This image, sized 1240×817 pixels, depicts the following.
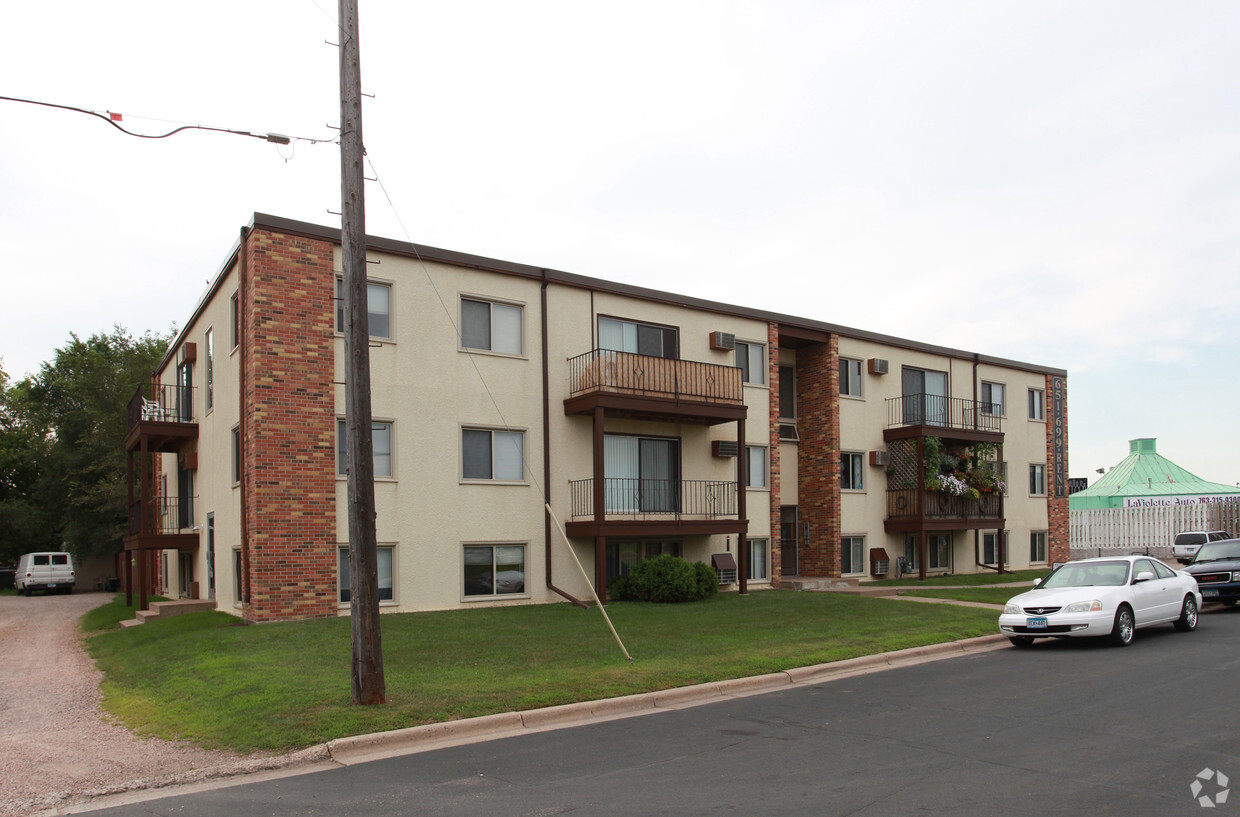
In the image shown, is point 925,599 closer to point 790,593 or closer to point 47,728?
point 790,593

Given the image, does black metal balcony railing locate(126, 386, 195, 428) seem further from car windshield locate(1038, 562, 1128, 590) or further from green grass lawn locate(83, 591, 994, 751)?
car windshield locate(1038, 562, 1128, 590)

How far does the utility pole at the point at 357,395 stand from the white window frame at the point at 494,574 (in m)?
9.48

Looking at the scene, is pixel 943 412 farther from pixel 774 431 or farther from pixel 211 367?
pixel 211 367

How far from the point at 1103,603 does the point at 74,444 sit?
46.6m

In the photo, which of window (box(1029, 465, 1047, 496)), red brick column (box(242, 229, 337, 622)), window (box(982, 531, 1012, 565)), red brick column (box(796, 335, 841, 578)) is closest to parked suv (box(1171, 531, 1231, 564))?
window (box(1029, 465, 1047, 496))

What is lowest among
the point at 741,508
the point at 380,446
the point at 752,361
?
the point at 741,508

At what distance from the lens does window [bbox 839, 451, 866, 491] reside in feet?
91.9

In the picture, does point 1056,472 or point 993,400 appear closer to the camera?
point 993,400

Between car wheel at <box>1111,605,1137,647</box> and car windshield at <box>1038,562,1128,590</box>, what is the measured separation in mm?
461

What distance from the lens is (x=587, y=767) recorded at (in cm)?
757

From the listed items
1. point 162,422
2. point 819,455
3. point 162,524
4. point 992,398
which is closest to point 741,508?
point 819,455

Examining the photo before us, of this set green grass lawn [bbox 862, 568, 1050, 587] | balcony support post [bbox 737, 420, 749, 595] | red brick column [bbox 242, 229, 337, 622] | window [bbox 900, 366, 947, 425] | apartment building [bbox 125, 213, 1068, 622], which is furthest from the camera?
window [bbox 900, 366, 947, 425]

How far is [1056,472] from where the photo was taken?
34406mm

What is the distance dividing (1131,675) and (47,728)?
12496 millimetres
